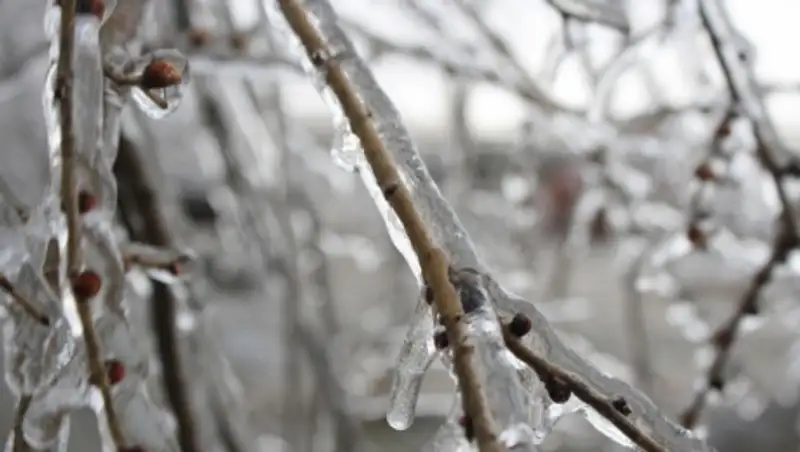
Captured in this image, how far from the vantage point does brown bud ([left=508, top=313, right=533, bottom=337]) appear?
419 millimetres

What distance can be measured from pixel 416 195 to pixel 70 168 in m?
0.19

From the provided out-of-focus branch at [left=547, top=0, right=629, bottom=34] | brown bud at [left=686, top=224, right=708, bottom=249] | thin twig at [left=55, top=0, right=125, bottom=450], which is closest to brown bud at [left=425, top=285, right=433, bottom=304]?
thin twig at [left=55, top=0, right=125, bottom=450]

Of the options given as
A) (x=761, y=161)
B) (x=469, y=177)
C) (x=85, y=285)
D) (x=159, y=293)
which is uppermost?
(x=85, y=285)

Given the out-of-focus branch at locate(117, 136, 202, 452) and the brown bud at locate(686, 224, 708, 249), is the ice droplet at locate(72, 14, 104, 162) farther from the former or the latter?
the brown bud at locate(686, 224, 708, 249)

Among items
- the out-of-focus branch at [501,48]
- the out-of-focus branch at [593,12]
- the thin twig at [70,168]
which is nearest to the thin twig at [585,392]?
the thin twig at [70,168]

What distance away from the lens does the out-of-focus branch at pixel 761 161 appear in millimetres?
887

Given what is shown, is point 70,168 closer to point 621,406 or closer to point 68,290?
point 68,290

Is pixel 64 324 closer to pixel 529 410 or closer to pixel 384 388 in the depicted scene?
pixel 529 410

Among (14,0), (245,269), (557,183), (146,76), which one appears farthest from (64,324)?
(557,183)

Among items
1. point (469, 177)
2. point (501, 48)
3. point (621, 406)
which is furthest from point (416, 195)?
point (469, 177)

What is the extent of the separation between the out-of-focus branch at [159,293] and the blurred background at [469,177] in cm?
1

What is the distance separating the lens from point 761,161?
0.92 metres

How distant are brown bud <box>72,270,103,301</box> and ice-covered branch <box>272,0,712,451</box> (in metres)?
0.18

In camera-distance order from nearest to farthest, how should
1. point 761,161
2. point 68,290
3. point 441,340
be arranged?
point 441,340 → point 68,290 → point 761,161
